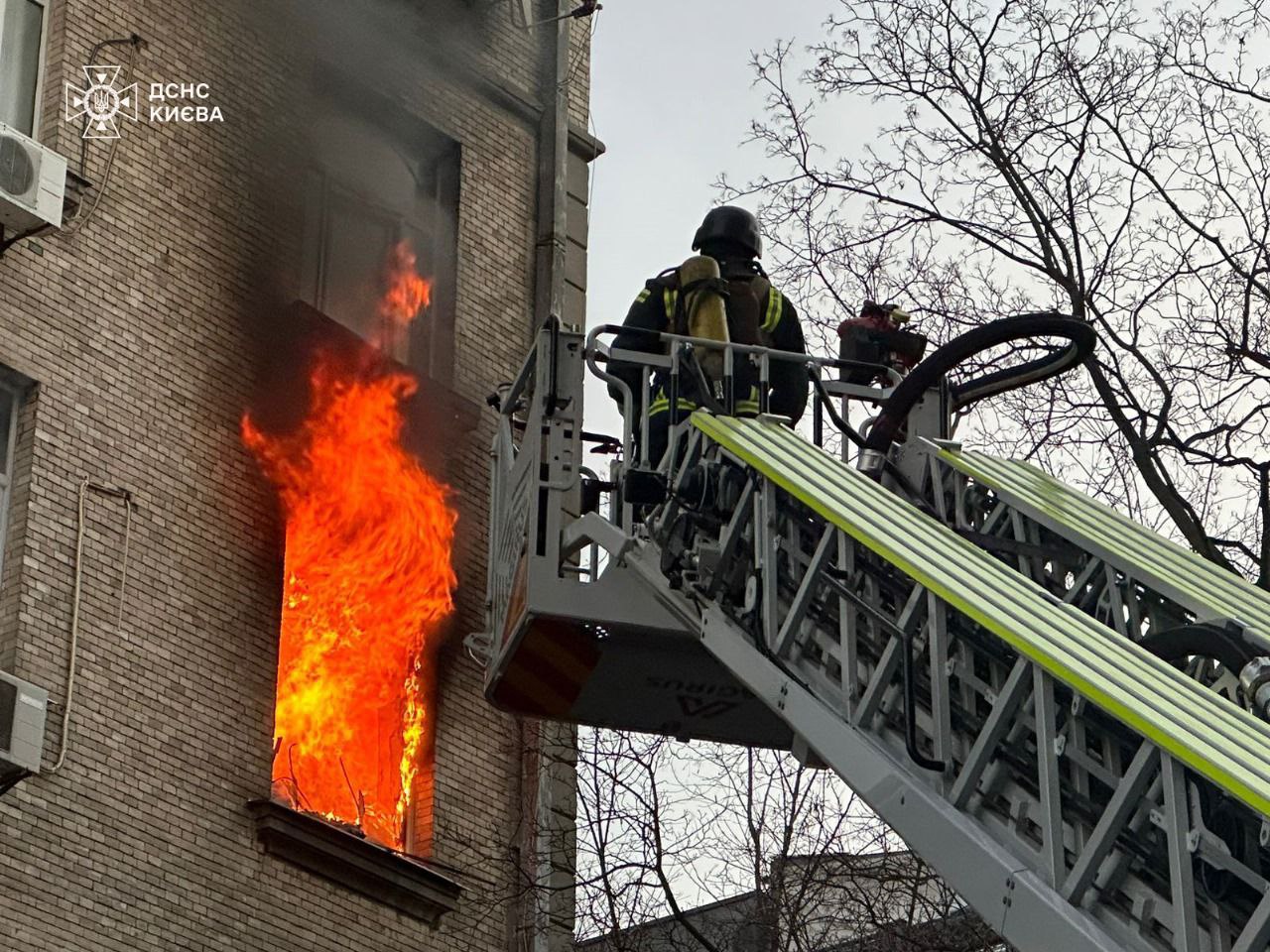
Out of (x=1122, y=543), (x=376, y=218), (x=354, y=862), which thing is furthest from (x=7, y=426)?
(x=1122, y=543)

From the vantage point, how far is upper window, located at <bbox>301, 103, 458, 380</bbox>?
48.9 ft

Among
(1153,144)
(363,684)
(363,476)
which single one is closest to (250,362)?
(363,476)

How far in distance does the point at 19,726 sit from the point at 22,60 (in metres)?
4.37

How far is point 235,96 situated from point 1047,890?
32.2ft

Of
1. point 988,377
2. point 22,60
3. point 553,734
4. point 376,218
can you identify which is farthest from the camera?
point 376,218

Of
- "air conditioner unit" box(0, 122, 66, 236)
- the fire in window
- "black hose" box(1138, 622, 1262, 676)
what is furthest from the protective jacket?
the fire in window

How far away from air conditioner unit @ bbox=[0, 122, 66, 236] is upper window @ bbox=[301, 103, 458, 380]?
2916 millimetres

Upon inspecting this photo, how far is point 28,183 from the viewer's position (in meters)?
11.6

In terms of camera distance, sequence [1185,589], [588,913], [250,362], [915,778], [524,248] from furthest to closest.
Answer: [524,248] → [250,362] → [588,913] → [1185,589] → [915,778]

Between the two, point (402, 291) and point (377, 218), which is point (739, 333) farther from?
point (377, 218)

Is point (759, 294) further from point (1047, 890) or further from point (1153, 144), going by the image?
point (1047, 890)

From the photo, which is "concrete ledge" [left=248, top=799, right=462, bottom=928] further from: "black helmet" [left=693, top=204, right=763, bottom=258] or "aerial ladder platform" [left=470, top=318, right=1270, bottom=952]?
"black helmet" [left=693, top=204, right=763, bottom=258]

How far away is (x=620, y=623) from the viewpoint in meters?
9.25

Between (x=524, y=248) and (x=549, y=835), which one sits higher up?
(x=524, y=248)
